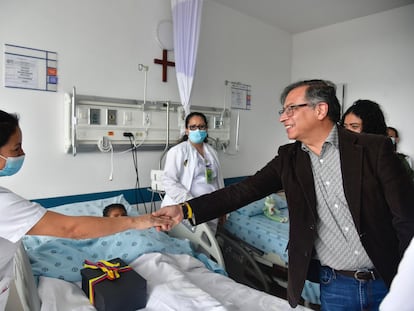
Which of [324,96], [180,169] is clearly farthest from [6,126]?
[180,169]

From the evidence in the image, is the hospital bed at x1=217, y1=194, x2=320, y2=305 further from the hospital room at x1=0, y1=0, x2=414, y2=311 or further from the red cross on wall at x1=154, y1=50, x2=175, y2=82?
the red cross on wall at x1=154, y1=50, x2=175, y2=82

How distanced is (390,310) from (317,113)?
946mm

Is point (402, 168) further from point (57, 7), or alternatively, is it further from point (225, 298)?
point (57, 7)

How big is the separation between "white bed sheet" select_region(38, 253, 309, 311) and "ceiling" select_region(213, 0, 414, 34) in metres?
3.03

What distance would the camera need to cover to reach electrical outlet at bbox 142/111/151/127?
3.16 meters

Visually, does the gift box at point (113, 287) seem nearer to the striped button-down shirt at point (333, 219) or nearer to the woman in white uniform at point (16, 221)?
the woman in white uniform at point (16, 221)

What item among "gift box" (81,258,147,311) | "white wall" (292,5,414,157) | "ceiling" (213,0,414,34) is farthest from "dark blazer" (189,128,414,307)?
"white wall" (292,5,414,157)

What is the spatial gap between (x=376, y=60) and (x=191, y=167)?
284cm

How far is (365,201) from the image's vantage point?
1262 mm

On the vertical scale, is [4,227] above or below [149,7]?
below

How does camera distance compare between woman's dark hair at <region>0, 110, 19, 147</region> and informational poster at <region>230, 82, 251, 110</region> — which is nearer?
woman's dark hair at <region>0, 110, 19, 147</region>

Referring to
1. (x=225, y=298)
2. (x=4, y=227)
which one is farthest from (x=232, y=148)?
(x=4, y=227)

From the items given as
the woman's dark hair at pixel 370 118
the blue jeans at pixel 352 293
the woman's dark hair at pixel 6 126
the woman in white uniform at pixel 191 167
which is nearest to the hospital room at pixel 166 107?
the woman in white uniform at pixel 191 167

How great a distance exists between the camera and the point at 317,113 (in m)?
1.41
